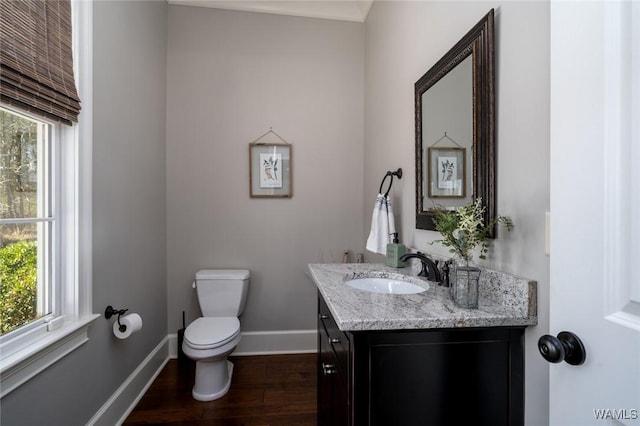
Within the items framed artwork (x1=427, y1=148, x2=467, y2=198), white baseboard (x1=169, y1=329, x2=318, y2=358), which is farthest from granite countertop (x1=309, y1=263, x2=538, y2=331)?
white baseboard (x1=169, y1=329, x2=318, y2=358)

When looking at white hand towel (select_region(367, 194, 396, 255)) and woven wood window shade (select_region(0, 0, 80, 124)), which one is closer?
woven wood window shade (select_region(0, 0, 80, 124))

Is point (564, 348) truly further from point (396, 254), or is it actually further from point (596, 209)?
point (396, 254)

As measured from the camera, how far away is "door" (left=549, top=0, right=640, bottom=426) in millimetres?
456

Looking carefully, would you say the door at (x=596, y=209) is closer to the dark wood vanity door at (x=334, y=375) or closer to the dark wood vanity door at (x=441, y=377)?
the dark wood vanity door at (x=441, y=377)

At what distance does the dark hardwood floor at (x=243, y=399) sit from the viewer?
1733 mm

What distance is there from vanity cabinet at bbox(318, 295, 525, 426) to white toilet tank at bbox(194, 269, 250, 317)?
5.26ft

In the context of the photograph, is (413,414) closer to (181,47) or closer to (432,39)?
(432,39)

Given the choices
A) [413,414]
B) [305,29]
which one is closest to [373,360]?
[413,414]

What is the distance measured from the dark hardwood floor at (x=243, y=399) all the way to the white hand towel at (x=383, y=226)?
109 centimetres

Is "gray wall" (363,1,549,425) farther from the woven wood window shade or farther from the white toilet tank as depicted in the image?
the woven wood window shade

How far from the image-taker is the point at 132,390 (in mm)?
1842

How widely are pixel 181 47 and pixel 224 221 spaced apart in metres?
1.49

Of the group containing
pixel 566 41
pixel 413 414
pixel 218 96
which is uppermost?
pixel 218 96

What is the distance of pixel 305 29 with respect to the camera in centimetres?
260
